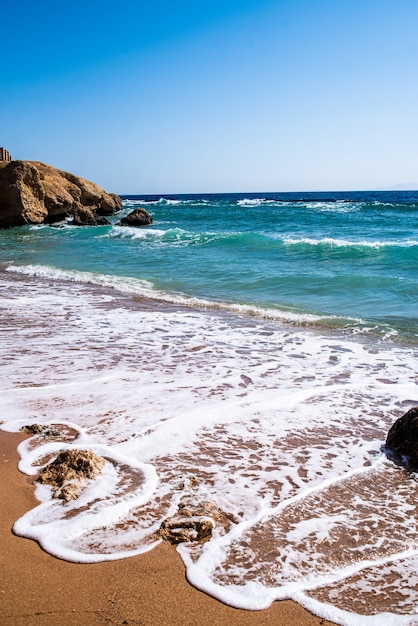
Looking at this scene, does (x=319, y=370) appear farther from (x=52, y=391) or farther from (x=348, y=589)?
(x=348, y=589)

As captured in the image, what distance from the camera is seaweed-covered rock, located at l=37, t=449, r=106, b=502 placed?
303 centimetres

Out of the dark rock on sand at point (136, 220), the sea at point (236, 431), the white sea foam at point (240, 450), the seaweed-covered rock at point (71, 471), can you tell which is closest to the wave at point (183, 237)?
the dark rock on sand at point (136, 220)

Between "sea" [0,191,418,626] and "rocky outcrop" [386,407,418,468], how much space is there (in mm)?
96

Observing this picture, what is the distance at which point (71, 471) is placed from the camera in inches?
126

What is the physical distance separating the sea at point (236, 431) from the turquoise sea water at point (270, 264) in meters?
0.15

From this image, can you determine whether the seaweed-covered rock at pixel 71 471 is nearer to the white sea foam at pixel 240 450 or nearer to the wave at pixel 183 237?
the white sea foam at pixel 240 450

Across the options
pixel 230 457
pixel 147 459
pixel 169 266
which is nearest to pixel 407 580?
pixel 230 457

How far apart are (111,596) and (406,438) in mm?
2399

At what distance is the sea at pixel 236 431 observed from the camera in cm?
247

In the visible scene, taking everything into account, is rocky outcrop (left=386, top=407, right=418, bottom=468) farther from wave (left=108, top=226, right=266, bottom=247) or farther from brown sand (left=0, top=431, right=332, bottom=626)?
wave (left=108, top=226, right=266, bottom=247)

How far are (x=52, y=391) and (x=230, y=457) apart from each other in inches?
80.8

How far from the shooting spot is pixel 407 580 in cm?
238

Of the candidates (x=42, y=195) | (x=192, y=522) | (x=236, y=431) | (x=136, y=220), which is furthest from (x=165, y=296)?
(x=42, y=195)

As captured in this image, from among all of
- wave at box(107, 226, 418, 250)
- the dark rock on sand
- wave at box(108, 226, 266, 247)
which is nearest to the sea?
wave at box(107, 226, 418, 250)
